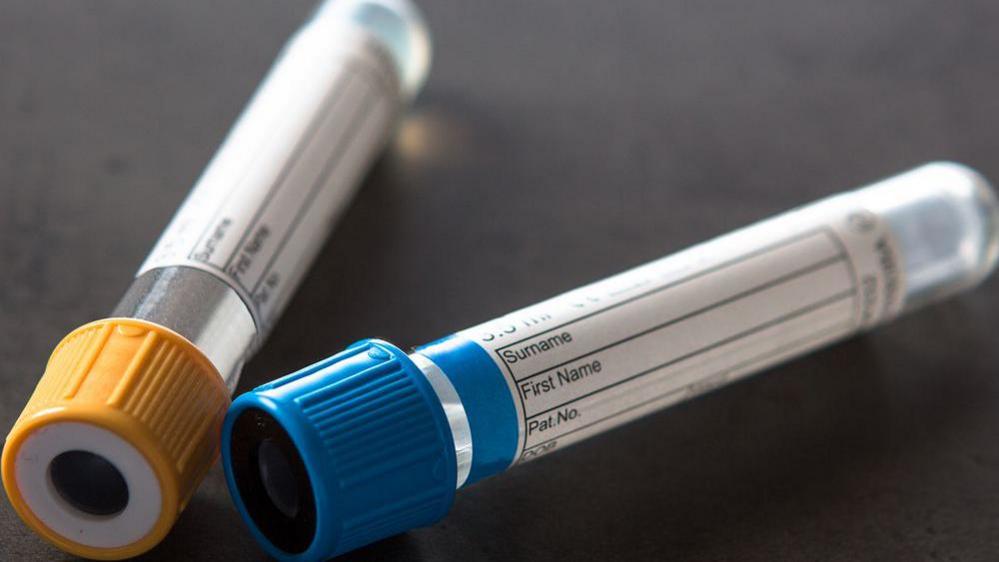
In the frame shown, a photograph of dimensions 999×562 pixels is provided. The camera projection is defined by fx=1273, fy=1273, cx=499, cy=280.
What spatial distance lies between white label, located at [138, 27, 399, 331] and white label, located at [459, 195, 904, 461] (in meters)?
0.13

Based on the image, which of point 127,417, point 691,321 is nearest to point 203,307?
point 127,417

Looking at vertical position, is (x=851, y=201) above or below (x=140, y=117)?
above

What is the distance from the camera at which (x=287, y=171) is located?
665 millimetres

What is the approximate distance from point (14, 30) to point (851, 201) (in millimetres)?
567

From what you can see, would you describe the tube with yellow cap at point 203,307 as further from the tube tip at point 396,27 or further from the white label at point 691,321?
the white label at point 691,321

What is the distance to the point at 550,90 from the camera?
0.87 meters

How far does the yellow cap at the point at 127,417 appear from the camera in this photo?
19.0 inches

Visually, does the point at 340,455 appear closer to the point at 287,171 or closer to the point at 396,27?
the point at 287,171

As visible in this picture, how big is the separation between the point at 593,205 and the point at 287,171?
20 centimetres

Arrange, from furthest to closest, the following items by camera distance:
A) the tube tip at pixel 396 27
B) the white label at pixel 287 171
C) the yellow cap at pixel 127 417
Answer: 1. the tube tip at pixel 396 27
2. the white label at pixel 287 171
3. the yellow cap at pixel 127 417

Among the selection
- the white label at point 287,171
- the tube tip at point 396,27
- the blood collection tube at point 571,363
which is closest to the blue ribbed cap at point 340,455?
the blood collection tube at point 571,363

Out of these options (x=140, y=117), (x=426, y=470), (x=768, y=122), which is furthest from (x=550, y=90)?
(x=426, y=470)

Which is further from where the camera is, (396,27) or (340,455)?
(396,27)

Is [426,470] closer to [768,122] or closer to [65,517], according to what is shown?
[65,517]
